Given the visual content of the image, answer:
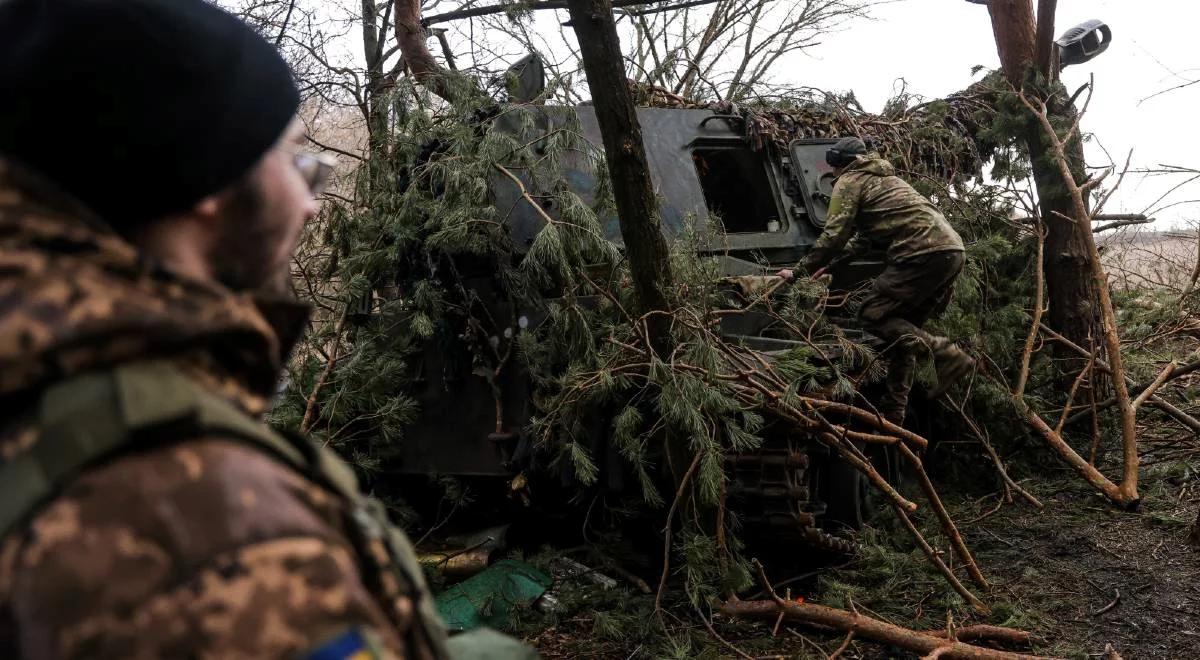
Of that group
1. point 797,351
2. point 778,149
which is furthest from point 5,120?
point 778,149

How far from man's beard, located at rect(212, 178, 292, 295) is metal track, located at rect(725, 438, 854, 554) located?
377cm

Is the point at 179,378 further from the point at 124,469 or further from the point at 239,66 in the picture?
the point at 239,66

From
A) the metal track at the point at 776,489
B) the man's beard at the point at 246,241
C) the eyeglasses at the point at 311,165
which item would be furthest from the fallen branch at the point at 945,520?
the man's beard at the point at 246,241

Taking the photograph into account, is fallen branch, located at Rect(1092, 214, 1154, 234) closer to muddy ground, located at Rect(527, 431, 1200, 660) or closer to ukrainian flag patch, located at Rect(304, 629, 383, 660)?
muddy ground, located at Rect(527, 431, 1200, 660)

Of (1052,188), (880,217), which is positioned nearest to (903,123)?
(1052,188)

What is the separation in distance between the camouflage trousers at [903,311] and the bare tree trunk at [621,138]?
8.11 feet

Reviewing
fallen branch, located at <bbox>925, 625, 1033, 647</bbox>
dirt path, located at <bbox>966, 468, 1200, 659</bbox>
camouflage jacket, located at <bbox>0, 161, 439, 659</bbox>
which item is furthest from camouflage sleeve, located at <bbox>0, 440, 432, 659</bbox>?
dirt path, located at <bbox>966, 468, 1200, 659</bbox>

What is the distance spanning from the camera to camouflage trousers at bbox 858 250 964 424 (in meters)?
6.01

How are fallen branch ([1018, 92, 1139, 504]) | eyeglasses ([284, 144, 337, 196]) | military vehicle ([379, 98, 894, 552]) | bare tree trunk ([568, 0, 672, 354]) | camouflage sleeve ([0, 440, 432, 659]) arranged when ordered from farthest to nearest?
fallen branch ([1018, 92, 1139, 504])
military vehicle ([379, 98, 894, 552])
bare tree trunk ([568, 0, 672, 354])
eyeglasses ([284, 144, 337, 196])
camouflage sleeve ([0, 440, 432, 659])

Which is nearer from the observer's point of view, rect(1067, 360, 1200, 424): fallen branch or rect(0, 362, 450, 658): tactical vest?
rect(0, 362, 450, 658): tactical vest

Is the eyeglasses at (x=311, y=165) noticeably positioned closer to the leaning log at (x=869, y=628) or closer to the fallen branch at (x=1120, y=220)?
the leaning log at (x=869, y=628)

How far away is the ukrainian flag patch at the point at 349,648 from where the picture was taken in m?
0.77

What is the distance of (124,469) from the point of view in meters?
0.76

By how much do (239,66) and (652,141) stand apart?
5.83m
